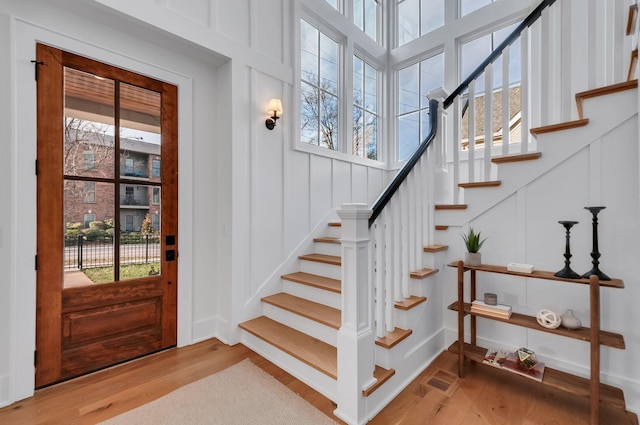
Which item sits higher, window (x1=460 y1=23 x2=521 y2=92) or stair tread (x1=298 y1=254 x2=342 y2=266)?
window (x1=460 y1=23 x2=521 y2=92)

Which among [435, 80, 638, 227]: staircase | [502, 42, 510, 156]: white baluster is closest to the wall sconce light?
[435, 80, 638, 227]: staircase

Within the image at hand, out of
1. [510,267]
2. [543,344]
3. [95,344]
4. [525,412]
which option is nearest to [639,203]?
[510,267]

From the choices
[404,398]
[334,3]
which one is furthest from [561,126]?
[334,3]

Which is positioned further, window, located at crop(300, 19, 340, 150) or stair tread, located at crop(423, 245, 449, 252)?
window, located at crop(300, 19, 340, 150)

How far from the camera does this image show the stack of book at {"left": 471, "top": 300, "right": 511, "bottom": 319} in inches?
73.7

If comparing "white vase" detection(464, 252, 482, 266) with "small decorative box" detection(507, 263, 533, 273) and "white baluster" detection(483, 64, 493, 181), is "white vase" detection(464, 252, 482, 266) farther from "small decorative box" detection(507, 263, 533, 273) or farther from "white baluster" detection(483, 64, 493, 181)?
"white baluster" detection(483, 64, 493, 181)

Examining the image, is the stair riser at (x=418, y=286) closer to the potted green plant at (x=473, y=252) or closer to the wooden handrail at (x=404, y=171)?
the potted green plant at (x=473, y=252)

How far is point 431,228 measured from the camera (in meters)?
2.41

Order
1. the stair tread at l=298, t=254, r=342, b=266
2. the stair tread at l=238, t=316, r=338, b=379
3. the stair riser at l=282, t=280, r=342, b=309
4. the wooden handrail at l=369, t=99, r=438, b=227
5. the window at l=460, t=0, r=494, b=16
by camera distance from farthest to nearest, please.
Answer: the window at l=460, t=0, r=494, b=16 < the stair tread at l=298, t=254, r=342, b=266 < the stair riser at l=282, t=280, r=342, b=309 < the stair tread at l=238, t=316, r=338, b=379 < the wooden handrail at l=369, t=99, r=438, b=227

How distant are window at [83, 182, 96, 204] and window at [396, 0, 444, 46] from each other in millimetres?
4444

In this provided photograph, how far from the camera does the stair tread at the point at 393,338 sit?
176 cm

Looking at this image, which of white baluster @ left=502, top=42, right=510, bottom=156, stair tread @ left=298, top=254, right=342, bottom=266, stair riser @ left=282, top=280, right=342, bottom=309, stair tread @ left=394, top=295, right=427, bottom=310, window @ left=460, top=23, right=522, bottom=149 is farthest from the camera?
window @ left=460, top=23, right=522, bottom=149

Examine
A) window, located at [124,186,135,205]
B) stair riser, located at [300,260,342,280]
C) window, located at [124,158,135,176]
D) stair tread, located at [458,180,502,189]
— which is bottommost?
stair riser, located at [300,260,342,280]

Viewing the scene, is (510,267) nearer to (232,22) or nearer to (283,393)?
(283,393)
